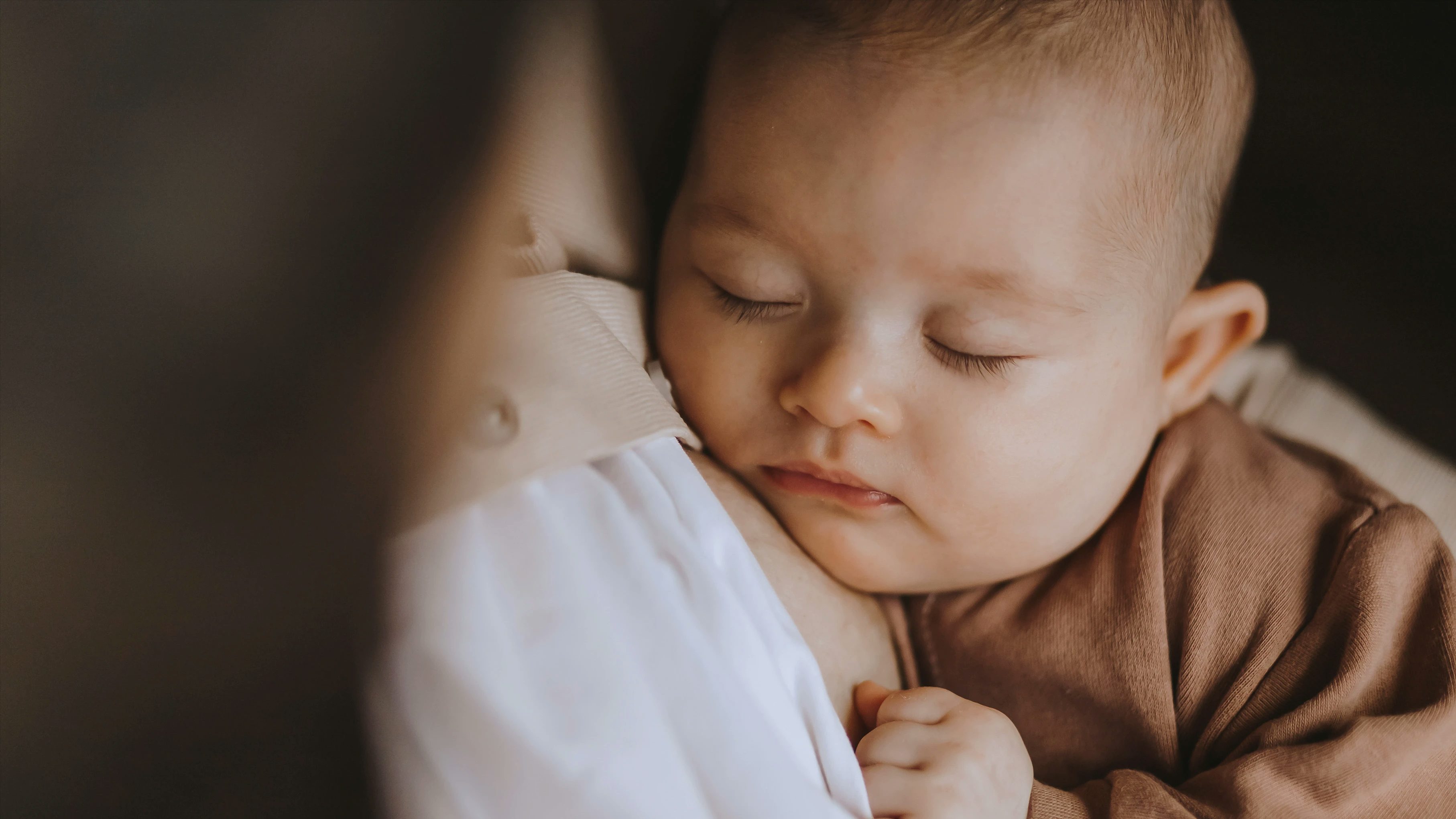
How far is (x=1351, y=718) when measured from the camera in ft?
2.34

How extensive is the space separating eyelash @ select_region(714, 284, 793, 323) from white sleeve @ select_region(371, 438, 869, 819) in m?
0.17

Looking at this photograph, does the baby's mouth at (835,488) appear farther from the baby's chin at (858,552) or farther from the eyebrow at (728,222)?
the eyebrow at (728,222)

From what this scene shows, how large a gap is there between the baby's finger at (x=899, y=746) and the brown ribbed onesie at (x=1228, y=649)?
114 millimetres

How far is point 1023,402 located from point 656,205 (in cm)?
41

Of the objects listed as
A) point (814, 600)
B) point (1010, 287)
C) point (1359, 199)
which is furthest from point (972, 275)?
point (1359, 199)

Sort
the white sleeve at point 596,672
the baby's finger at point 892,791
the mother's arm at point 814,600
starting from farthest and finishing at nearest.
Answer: the mother's arm at point 814,600 → the baby's finger at point 892,791 → the white sleeve at point 596,672

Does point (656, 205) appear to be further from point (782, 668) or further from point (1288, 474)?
point (1288, 474)

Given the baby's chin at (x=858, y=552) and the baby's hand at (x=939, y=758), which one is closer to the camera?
the baby's hand at (x=939, y=758)

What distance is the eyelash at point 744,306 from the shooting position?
75 centimetres

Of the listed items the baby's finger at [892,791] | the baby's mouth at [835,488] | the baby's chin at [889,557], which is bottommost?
the baby's finger at [892,791]

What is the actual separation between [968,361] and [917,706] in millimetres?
266

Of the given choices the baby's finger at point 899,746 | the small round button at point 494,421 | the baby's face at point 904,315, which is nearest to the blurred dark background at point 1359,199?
the baby's face at point 904,315

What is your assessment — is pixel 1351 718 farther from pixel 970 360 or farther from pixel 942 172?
pixel 942 172

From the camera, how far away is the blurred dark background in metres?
1.09
